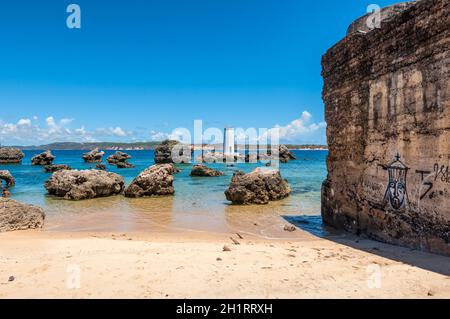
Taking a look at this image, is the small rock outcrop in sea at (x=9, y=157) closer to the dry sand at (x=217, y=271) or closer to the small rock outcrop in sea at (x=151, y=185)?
the small rock outcrop in sea at (x=151, y=185)

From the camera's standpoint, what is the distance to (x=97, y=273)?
520 cm

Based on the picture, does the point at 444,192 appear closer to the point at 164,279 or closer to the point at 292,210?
the point at 164,279

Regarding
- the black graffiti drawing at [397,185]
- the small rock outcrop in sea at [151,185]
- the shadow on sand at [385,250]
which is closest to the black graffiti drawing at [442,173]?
the black graffiti drawing at [397,185]

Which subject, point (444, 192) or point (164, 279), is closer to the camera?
point (164, 279)

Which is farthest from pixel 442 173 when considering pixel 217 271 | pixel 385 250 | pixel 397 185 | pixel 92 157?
pixel 92 157

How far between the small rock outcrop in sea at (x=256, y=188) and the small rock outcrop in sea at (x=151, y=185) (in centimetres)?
445

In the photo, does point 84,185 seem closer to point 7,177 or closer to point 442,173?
point 7,177

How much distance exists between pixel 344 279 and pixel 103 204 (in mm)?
13459

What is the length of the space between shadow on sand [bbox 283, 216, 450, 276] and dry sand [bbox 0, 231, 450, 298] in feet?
0.06

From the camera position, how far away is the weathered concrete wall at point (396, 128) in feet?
19.1

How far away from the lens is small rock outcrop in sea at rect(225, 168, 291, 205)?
15648 mm
